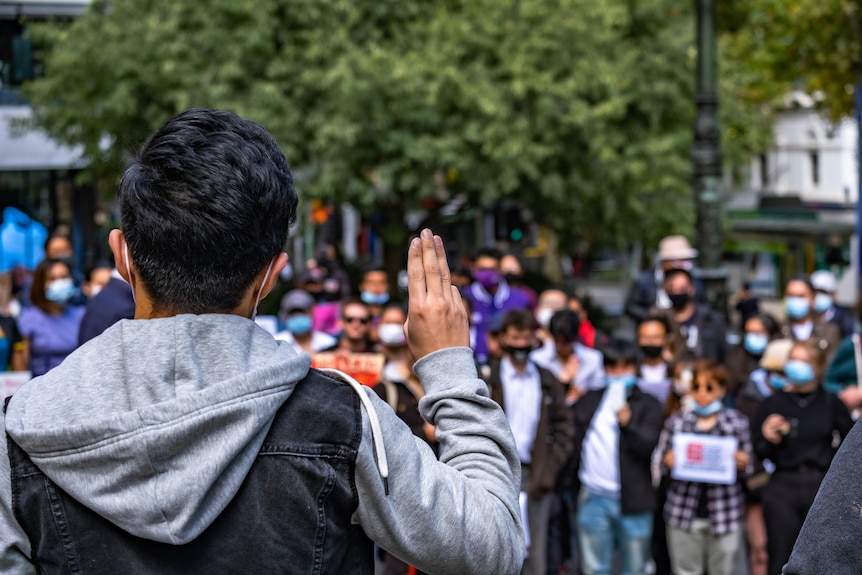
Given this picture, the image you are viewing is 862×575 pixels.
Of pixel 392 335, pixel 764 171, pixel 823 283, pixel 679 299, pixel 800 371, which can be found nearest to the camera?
pixel 800 371

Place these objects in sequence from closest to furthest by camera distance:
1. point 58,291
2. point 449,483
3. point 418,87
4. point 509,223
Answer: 1. point 449,483
2. point 58,291
3. point 418,87
4. point 509,223

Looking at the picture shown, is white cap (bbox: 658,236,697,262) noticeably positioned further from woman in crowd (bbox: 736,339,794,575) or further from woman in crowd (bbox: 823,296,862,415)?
woman in crowd (bbox: 823,296,862,415)

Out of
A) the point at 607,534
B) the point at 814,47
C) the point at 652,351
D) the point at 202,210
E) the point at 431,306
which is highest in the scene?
the point at 814,47

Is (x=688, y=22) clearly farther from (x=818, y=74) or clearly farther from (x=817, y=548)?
(x=817, y=548)

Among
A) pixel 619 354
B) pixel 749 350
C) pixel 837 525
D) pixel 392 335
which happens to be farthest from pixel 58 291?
pixel 837 525

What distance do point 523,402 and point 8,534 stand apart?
19.6 feet

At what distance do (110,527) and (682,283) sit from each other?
8917mm

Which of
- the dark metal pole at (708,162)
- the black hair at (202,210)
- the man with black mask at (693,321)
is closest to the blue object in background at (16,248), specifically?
the dark metal pole at (708,162)

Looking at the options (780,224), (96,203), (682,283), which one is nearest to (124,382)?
(682,283)

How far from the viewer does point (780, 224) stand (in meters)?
37.3

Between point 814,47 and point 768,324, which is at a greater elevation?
point 814,47

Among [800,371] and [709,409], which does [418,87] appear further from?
[800,371]

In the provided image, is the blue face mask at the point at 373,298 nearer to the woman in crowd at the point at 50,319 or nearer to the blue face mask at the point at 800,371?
the woman in crowd at the point at 50,319

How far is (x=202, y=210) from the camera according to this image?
74.1 inches
